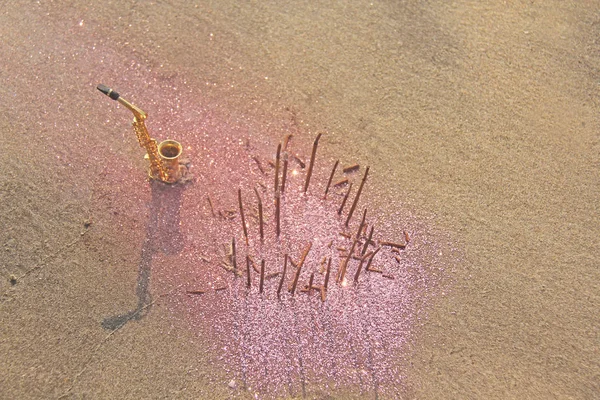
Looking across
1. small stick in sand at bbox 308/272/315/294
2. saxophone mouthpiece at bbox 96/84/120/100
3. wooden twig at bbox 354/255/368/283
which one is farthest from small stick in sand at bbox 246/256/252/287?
saxophone mouthpiece at bbox 96/84/120/100

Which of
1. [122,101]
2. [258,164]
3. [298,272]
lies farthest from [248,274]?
[122,101]

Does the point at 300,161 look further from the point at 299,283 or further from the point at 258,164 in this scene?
the point at 299,283

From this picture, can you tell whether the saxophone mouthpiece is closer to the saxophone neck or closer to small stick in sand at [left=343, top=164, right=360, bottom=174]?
the saxophone neck

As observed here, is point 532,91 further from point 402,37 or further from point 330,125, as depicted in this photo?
point 330,125

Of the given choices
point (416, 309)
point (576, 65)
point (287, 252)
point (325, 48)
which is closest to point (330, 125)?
point (325, 48)

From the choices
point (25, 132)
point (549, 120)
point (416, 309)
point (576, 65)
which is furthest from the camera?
point (576, 65)
